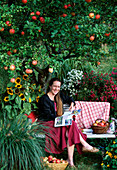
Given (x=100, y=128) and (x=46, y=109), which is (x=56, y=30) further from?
(x=100, y=128)

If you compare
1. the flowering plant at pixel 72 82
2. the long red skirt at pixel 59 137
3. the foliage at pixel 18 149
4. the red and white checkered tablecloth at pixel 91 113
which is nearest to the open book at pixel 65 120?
the long red skirt at pixel 59 137

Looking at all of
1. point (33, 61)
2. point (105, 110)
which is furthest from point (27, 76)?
point (105, 110)

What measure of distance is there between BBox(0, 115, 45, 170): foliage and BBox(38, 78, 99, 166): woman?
1.22 feet

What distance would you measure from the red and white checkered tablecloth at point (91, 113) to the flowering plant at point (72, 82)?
83 centimetres

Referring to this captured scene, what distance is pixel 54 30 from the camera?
3.77 metres

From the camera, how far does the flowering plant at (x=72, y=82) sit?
561 centimetres

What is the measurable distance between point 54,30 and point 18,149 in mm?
1843

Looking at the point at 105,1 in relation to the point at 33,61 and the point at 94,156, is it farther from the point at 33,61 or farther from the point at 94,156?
the point at 94,156

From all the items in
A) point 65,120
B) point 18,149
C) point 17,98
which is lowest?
point 18,149

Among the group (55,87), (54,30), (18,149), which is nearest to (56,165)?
(18,149)

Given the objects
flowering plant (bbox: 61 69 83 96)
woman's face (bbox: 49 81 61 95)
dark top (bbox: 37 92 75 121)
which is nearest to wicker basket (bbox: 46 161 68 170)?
dark top (bbox: 37 92 75 121)

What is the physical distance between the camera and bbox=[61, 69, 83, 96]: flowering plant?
5609mm

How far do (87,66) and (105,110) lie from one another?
217 cm

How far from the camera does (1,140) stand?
3072mm
